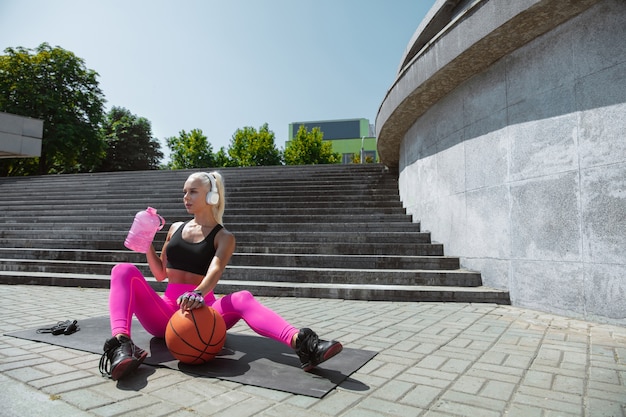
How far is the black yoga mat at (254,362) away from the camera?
2.72 meters

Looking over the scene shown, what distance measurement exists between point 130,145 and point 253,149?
14.1m

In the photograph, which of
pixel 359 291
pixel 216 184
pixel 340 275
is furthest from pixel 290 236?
pixel 216 184

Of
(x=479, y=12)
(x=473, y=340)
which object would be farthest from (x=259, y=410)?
(x=479, y=12)

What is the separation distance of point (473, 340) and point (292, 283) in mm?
3753

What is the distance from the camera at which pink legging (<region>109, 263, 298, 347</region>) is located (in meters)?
2.90

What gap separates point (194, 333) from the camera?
2.81m

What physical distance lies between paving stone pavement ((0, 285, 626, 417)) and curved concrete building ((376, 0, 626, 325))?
0.94 metres

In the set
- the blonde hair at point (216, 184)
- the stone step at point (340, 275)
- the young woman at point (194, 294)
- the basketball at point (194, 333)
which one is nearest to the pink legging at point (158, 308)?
the young woman at point (194, 294)

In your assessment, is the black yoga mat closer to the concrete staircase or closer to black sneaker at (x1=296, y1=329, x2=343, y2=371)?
black sneaker at (x1=296, y1=329, x2=343, y2=371)

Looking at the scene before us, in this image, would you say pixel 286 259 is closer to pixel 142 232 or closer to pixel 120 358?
pixel 142 232

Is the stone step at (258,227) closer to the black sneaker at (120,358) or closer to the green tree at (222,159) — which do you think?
the black sneaker at (120,358)

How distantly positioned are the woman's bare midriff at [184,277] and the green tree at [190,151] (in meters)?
46.9

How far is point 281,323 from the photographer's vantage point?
2930 mm

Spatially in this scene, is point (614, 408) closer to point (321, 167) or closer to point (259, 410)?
point (259, 410)
